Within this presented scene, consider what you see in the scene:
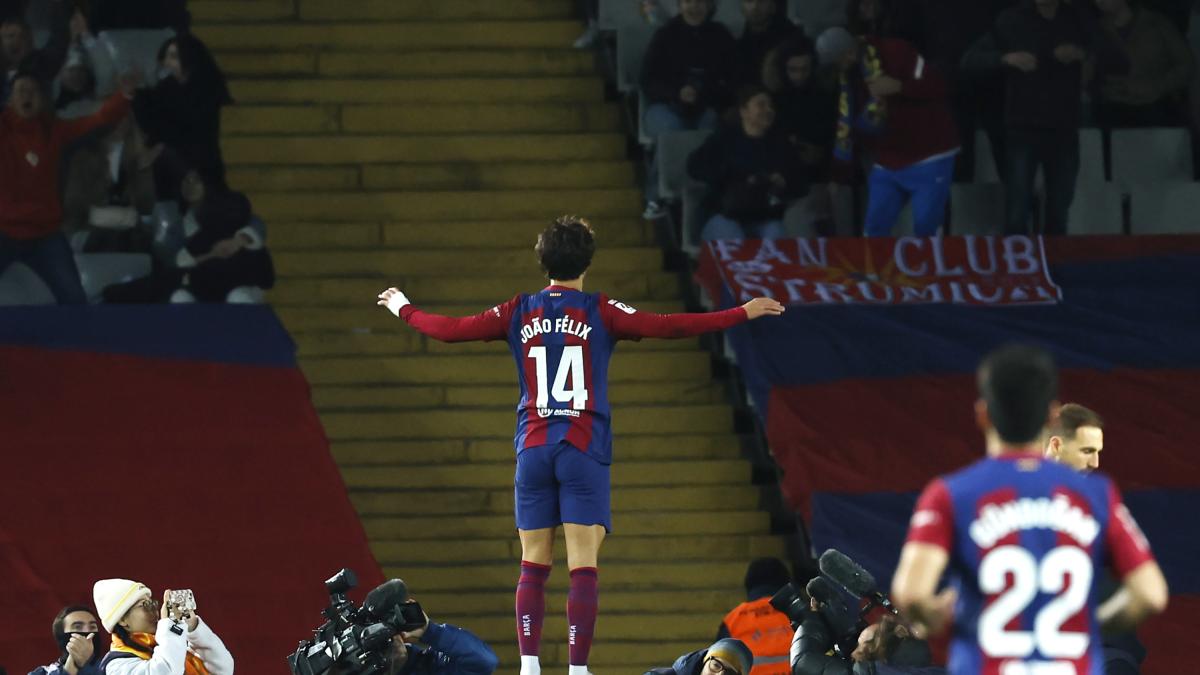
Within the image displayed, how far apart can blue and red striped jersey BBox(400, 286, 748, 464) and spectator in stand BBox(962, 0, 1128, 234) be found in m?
6.38

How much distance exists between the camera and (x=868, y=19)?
14.7 m

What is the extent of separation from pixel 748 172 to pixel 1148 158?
335 centimetres

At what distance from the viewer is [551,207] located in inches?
607

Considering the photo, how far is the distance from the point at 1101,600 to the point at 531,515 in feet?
8.69

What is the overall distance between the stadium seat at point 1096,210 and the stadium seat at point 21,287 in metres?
6.65

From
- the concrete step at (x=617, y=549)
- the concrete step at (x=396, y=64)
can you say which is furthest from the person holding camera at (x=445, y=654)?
the concrete step at (x=396, y=64)

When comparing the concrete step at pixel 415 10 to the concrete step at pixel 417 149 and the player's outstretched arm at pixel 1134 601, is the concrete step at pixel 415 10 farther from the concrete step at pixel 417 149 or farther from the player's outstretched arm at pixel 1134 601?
the player's outstretched arm at pixel 1134 601

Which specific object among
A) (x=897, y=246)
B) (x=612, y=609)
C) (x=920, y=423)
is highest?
(x=897, y=246)

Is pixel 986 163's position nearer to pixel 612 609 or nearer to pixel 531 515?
pixel 612 609

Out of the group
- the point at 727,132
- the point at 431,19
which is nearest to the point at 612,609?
the point at 727,132

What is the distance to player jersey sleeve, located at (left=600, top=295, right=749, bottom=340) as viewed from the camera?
8469 mm

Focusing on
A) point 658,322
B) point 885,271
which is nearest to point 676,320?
point 658,322

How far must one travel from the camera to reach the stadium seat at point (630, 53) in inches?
609

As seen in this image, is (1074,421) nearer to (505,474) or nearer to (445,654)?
(445,654)
